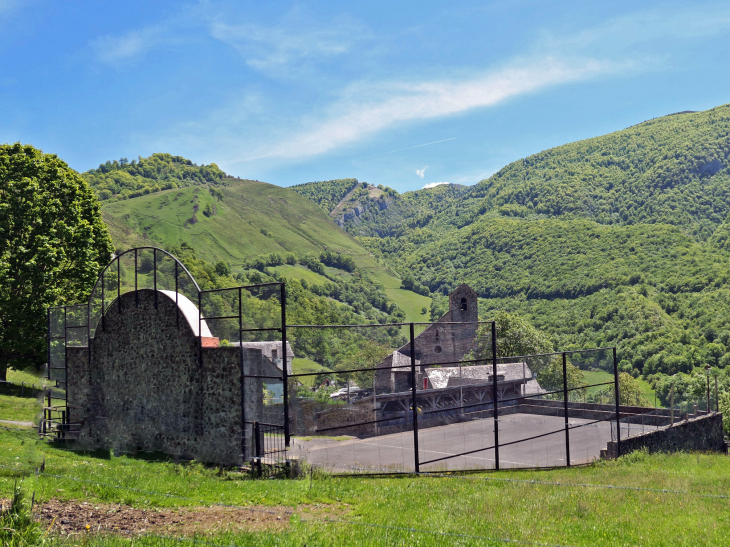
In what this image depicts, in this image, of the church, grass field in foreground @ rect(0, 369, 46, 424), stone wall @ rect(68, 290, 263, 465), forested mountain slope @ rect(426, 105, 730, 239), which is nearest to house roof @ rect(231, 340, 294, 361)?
stone wall @ rect(68, 290, 263, 465)

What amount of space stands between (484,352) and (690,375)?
66.3m

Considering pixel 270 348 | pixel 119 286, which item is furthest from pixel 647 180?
pixel 270 348

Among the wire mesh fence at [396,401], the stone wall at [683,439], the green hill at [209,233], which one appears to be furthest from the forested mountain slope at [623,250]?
the wire mesh fence at [396,401]

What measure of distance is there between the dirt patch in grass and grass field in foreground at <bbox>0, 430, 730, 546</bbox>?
282mm

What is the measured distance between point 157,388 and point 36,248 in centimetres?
1452

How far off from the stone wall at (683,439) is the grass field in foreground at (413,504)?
340 inches

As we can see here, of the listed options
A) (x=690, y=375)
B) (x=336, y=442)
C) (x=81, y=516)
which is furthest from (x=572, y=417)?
(x=690, y=375)

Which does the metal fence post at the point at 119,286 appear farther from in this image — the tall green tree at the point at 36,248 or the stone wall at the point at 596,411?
the stone wall at the point at 596,411

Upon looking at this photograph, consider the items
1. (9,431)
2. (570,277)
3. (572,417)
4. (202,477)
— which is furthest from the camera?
(570,277)

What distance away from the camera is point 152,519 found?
8664 mm

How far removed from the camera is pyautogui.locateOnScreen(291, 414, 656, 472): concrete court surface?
15.3 m

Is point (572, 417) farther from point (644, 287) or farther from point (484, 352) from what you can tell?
point (644, 287)

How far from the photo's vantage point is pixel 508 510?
1016cm

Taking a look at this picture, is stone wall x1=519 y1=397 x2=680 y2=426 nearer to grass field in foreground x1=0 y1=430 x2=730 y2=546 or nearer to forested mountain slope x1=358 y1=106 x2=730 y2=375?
grass field in foreground x1=0 y1=430 x2=730 y2=546
